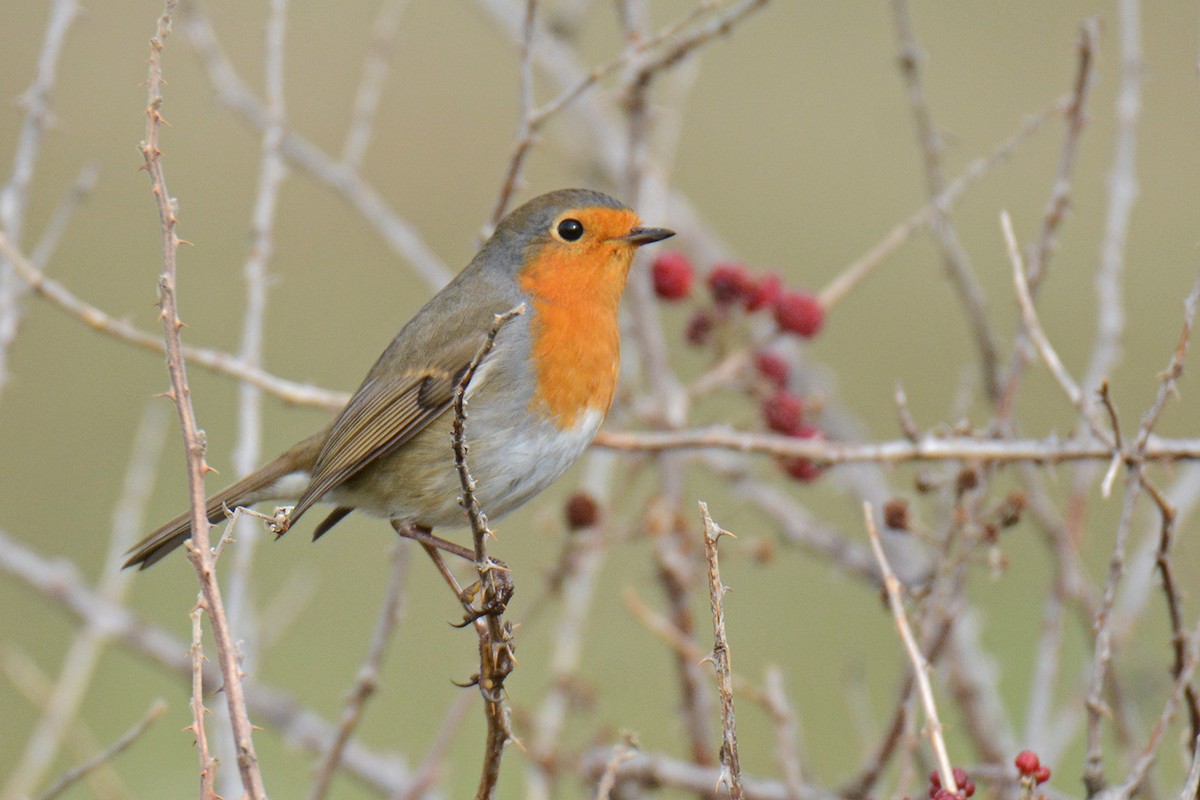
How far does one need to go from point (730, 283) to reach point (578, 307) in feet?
1.23

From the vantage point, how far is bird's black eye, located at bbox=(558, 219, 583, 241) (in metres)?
3.68

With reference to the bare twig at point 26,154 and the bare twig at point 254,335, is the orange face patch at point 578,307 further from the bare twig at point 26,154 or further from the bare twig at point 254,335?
the bare twig at point 26,154

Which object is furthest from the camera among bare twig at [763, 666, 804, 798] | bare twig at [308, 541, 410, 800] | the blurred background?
the blurred background

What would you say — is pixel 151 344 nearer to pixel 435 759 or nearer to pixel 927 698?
pixel 435 759

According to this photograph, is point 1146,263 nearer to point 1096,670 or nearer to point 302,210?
point 302,210

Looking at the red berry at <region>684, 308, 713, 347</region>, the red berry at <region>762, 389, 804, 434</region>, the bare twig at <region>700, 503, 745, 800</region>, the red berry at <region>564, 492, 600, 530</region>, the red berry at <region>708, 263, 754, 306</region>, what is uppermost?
the red berry at <region>708, 263, 754, 306</region>

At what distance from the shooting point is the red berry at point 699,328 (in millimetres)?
3695

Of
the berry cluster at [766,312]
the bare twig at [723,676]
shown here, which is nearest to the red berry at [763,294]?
the berry cluster at [766,312]

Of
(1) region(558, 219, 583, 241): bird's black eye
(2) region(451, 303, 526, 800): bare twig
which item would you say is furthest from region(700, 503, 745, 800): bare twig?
(1) region(558, 219, 583, 241): bird's black eye

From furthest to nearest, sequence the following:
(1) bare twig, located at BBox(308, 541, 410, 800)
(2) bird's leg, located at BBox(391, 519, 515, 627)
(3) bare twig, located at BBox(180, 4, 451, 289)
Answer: (3) bare twig, located at BBox(180, 4, 451, 289) < (1) bare twig, located at BBox(308, 541, 410, 800) < (2) bird's leg, located at BBox(391, 519, 515, 627)

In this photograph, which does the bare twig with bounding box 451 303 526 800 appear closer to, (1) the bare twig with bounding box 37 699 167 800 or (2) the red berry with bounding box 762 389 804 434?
(1) the bare twig with bounding box 37 699 167 800

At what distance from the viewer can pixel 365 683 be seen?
314 centimetres

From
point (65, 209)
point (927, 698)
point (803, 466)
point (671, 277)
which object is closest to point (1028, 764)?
point (927, 698)

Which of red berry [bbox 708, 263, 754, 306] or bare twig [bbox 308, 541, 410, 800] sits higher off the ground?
red berry [bbox 708, 263, 754, 306]
